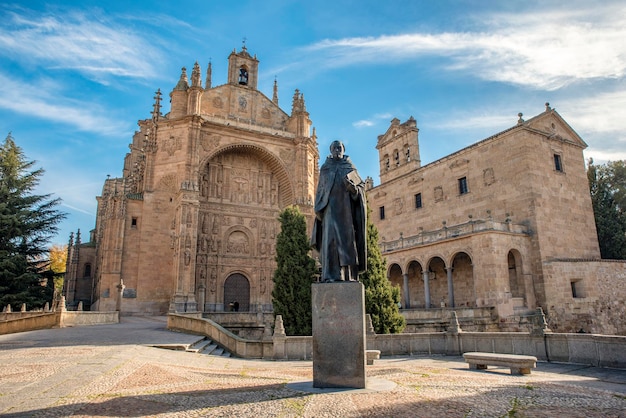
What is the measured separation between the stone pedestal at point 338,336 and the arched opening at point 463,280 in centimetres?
2162

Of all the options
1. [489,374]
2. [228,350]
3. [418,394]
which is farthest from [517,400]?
[228,350]

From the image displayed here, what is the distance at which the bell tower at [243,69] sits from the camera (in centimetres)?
3344

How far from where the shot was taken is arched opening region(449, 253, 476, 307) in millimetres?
25781

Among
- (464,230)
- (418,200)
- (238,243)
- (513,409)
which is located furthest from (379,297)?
(418,200)

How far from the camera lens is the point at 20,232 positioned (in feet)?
98.9

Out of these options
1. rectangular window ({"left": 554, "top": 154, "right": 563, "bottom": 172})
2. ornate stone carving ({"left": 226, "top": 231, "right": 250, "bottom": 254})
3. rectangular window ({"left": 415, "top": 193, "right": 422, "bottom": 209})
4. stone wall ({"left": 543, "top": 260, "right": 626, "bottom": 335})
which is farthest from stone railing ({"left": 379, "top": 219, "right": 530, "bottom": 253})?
ornate stone carving ({"left": 226, "top": 231, "right": 250, "bottom": 254})

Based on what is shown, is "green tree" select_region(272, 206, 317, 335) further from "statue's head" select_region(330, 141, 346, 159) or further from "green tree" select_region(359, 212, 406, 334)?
"statue's head" select_region(330, 141, 346, 159)

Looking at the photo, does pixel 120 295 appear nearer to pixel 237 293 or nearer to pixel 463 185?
pixel 237 293

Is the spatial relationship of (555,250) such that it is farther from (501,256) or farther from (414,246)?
(414,246)

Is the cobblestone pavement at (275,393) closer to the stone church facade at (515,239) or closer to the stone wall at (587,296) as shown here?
the stone church facade at (515,239)

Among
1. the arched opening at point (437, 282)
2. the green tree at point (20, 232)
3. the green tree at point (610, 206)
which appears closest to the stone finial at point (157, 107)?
the green tree at point (20, 232)

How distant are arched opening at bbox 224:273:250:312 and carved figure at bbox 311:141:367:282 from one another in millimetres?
24243

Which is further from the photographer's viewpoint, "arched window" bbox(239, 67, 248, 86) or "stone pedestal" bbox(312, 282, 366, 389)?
"arched window" bbox(239, 67, 248, 86)

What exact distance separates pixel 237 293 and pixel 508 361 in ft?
79.1
